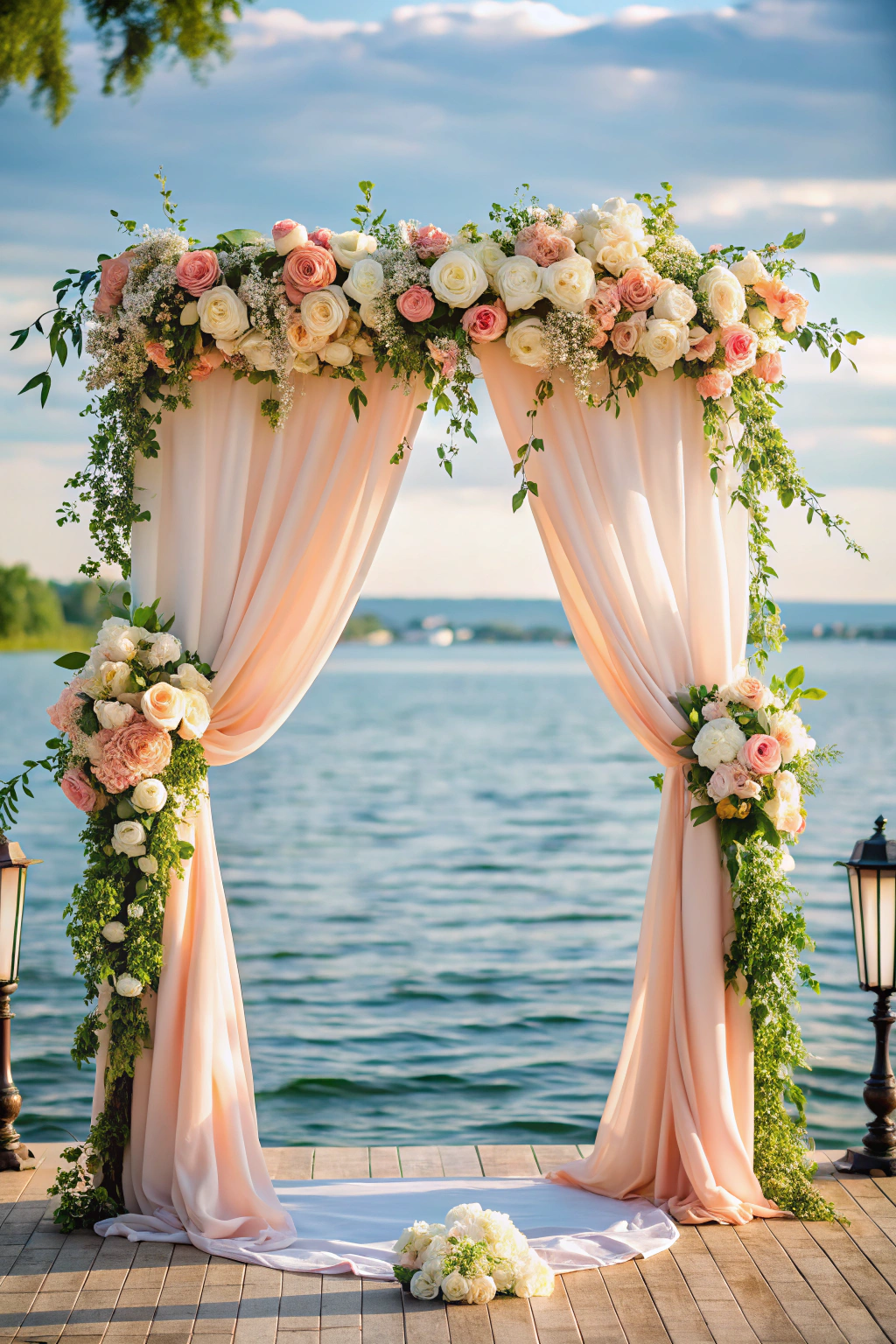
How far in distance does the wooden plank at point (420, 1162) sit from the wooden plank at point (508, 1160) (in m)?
0.15

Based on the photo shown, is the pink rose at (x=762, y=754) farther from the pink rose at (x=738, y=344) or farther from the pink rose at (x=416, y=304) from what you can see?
the pink rose at (x=416, y=304)

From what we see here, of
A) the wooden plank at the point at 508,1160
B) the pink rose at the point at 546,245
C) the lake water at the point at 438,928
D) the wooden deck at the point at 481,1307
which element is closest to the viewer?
the wooden deck at the point at 481,1307

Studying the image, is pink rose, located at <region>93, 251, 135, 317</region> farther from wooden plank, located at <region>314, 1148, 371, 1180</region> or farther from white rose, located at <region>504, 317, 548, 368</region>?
wooden plank, located at <region>314, 1148, 371, 1180</region>

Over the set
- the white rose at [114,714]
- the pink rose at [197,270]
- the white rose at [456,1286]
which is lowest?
the white rose at [456,1286]

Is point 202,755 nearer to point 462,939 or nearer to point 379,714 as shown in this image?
point 462,939

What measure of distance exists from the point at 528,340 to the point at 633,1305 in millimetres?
2510

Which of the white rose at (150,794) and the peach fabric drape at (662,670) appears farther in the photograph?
the peach fabric drape at (662,670)

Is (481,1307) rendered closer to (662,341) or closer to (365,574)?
(365,574)

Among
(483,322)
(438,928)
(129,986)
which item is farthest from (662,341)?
(438,928)

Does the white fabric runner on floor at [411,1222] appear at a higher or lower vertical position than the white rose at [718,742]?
lower

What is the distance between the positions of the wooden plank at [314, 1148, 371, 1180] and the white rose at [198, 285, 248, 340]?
2.63 meters

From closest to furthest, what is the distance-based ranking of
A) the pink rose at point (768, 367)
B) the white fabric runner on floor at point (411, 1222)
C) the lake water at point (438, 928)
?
1. the white fabric runner on floor at point (411, 1222)
2. the pink rose at point (768, 367)
3. the lake water at point (438, 928)

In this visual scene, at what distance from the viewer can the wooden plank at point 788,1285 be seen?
298cm

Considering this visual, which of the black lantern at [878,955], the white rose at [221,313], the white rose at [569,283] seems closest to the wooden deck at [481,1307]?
the black lantern at [878,955]
